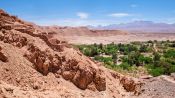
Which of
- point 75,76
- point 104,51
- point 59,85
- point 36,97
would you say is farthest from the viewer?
point 104,51

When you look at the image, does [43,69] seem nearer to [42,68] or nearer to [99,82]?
[42,68]

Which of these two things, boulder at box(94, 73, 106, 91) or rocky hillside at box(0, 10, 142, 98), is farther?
boulder at box(94, 73, 106, 91)

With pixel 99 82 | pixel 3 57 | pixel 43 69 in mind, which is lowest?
pixel 99 82

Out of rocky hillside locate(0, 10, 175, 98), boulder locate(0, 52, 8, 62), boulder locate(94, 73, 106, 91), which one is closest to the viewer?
rocky hillside locate(0, 10, 175, 98)

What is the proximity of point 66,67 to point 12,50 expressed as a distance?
288cm

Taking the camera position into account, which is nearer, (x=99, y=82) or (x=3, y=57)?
(x=3, y=57)

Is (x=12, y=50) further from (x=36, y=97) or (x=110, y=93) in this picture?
(x=110, y=93)

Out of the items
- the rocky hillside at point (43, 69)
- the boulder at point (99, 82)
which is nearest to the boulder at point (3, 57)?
the rocky hillside at point (43, 69)

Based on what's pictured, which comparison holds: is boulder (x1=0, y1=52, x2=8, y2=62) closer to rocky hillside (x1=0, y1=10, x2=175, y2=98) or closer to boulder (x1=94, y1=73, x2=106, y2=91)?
rocky hillside (x1=0, y1=10, x2=175, y2=98)

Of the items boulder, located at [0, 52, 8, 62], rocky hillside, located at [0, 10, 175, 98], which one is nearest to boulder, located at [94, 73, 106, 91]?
rocky hillside, located at [0, 10, 175, 98]

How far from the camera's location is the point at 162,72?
36688 millimetres

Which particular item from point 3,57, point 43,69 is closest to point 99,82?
point 43,69

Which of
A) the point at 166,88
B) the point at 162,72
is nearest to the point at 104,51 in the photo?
the point at 162,72

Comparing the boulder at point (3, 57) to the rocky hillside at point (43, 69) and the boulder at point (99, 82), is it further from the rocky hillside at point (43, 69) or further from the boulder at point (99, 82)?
the boulder at point (99, 82)
